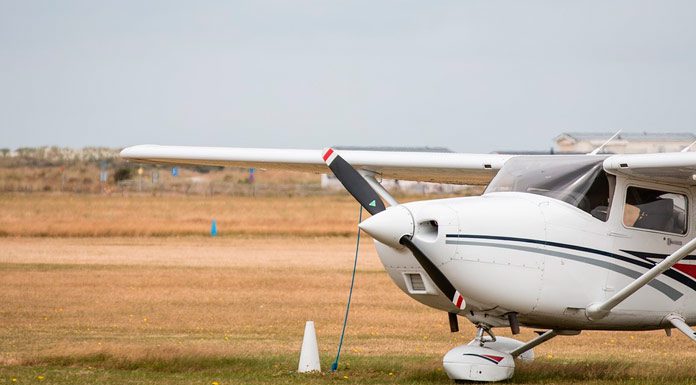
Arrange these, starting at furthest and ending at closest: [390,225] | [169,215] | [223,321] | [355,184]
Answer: [169,215]
[223,321]
[355,184]
[390,225]

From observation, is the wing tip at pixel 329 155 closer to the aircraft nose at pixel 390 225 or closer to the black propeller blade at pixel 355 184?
the black propeller blade at pixel 355 184

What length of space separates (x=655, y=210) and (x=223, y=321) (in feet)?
30.2

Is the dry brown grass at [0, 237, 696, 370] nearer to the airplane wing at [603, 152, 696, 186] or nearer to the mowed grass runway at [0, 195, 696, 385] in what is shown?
the mowed grass runway at [0, 195, 696, 385]

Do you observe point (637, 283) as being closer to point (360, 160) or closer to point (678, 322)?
point (678, 322)

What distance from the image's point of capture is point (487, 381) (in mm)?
11961

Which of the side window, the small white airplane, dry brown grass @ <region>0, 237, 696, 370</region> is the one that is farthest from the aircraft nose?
dry brown grass @ <region>0, 237, 696, 370</region>

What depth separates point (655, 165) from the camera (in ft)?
38.9

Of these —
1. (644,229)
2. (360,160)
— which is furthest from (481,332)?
(360,160)

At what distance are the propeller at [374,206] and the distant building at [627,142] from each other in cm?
8920

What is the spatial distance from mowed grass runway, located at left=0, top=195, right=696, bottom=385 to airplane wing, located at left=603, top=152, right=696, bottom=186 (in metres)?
2.16

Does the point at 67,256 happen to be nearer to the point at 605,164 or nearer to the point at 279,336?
the point at 279,336

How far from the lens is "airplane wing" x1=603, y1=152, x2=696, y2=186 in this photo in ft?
38.7

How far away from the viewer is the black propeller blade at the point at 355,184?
1200cm

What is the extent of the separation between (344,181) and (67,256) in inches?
828
